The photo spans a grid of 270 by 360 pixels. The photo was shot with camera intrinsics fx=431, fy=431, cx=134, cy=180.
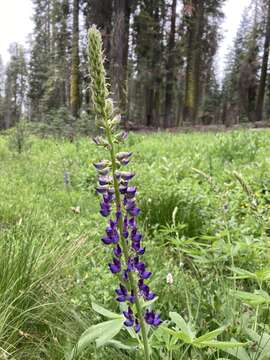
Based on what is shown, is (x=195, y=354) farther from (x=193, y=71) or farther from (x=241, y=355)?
(x=193, y=71)

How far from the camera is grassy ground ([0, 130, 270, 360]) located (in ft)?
6.80

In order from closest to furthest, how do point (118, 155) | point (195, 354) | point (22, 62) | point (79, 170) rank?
point (118, 155) < point (195, 354) < point (79, 170) < point (22, 62)

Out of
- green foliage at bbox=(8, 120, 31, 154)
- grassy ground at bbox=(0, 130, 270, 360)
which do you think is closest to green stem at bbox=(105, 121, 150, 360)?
grassy ground at bbox=(0, 130, 270, 360)

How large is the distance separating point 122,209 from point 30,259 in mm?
1381

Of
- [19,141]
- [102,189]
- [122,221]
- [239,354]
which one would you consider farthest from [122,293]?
[19,141]

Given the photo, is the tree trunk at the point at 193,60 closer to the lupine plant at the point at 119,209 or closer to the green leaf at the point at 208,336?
the lupine plant at the point at 119,209

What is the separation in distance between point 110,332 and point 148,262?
172 centimetres

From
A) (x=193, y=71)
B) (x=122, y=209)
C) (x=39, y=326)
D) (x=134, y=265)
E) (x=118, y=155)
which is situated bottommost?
(x=39, y=326)

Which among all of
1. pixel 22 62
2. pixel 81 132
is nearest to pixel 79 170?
pixel 81 132

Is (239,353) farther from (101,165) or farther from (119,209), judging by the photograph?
(101,165)

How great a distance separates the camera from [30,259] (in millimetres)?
2654

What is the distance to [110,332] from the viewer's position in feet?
4.36

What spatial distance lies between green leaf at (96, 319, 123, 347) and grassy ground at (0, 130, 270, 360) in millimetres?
426

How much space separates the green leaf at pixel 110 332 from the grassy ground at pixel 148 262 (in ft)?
1.40
